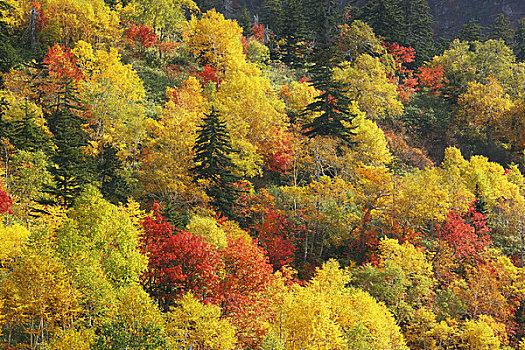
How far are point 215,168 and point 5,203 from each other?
15134mm

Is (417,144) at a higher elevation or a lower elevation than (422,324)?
higher

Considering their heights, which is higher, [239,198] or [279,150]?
[279,150]

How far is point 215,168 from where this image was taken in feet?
123

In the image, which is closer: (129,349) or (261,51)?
(129,349)

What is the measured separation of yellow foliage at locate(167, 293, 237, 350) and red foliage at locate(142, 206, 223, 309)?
396cm

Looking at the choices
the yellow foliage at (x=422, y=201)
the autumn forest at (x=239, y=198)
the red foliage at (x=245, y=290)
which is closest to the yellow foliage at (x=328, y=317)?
the autumn forest at (x=239, y=198)

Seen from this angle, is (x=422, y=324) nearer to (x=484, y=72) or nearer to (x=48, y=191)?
(x=48, y=191)

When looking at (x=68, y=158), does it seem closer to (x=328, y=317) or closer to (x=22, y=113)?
(x=22, y=113)

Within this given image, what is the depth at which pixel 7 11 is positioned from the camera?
2323 inches

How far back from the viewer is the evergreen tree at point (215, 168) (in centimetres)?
3728

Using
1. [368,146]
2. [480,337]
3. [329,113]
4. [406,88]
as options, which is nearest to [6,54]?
[329,113]

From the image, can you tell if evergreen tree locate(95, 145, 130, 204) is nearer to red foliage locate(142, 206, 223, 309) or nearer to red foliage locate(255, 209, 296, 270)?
red foliage locate(142, 206, 223, 309)

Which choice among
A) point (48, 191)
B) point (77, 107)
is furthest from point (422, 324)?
point (77, 107)

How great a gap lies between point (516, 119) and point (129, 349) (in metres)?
62.1
